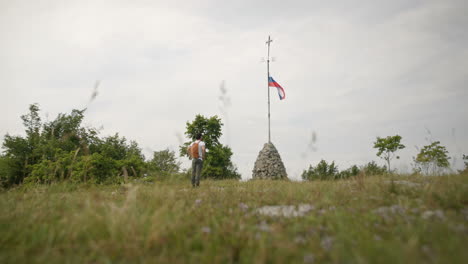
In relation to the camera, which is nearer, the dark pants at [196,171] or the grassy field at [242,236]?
the grassy field at [242,236]

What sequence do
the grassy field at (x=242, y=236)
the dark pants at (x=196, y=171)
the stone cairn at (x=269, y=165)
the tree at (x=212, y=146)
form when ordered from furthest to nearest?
the tree at (x=212, y=146) < the stone cairn at (x=269, y=165) < the dark pants at (x=196, y=171) < the grassy field at (x=242, y=236)

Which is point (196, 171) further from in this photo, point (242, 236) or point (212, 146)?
point (212, 146)

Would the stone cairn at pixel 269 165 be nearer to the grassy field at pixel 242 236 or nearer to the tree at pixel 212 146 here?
the tree at pixel 212 146

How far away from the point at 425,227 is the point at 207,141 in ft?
88.3

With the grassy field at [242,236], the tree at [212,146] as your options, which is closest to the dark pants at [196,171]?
the grassy field at [242,236]

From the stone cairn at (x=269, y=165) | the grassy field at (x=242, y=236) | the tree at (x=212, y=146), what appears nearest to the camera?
the grassy field at (x=242, y=236)

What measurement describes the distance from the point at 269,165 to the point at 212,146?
11504mm

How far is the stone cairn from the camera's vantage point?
18.4m

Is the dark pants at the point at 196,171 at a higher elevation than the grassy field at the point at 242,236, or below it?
higher

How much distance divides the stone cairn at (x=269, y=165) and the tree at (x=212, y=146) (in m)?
9.50

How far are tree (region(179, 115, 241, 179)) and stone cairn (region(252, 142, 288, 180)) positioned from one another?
950 cm

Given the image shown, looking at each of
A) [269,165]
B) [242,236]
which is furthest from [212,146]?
[242,236]

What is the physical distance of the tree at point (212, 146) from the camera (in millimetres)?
27922

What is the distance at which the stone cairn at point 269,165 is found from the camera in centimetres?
1838
